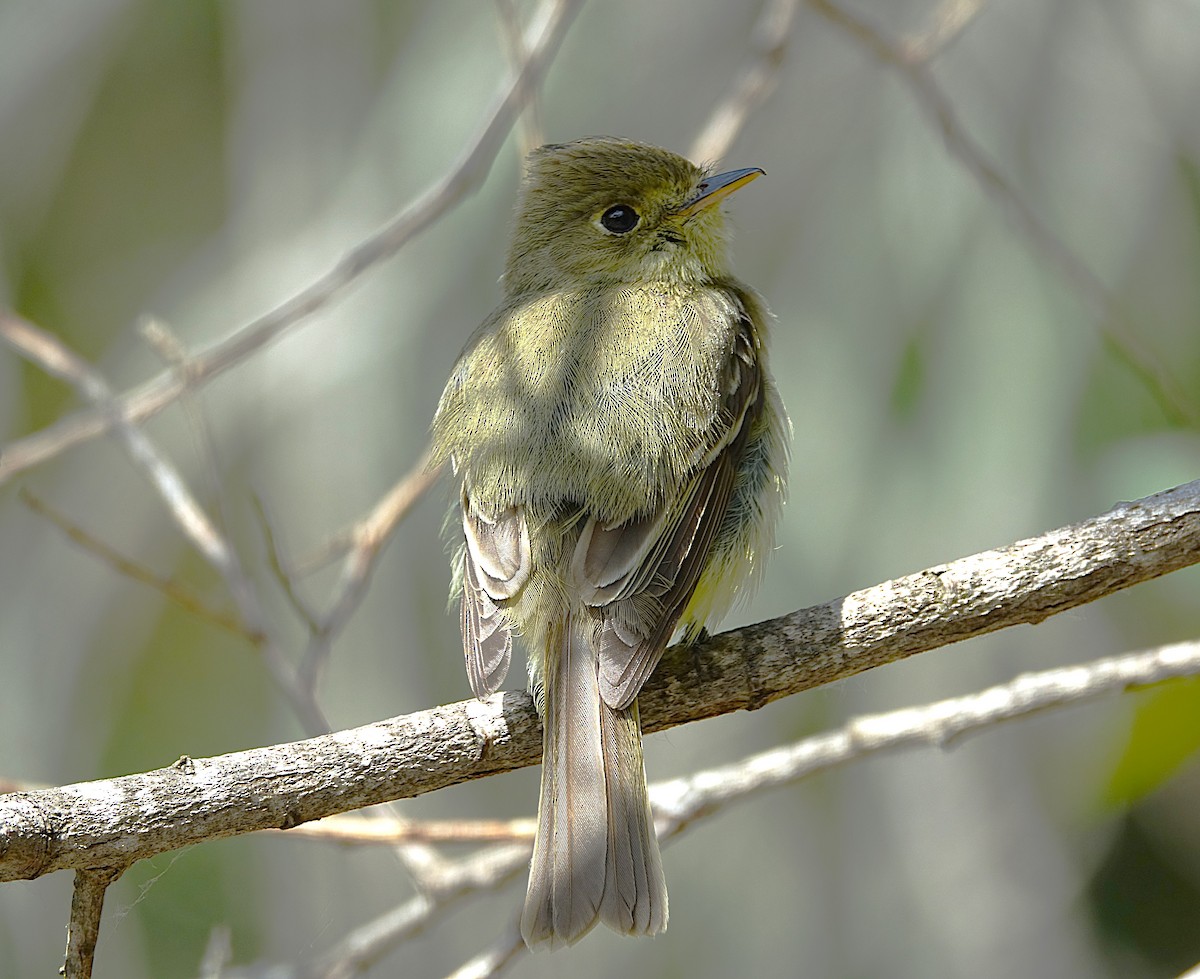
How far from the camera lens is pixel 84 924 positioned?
2.21 meters

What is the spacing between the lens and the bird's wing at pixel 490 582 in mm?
2933

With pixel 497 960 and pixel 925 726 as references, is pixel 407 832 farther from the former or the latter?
pixel 925 726

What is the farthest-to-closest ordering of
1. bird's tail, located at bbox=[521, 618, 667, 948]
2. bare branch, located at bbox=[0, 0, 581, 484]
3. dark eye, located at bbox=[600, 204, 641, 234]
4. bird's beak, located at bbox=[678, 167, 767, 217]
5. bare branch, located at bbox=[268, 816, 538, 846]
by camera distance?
dark eye, located at bbox=[600, 204, 641, 234] → bird's beak, located at bbox=[678, 167, 767, 217] → bare branch, located at bbox=[0, 0, 581, 484] → bare branch, located at bbox=[268, 816, 538, 846] → bird's tail, located at bbox=[521, 618, 667, 948]

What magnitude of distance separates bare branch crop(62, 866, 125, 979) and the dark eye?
2218 mm

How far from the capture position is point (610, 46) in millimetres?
5090

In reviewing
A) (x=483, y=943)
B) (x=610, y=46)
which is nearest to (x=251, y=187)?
(x=610, y=46)

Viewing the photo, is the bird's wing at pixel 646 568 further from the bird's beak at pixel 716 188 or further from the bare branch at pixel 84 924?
the bare branch at pixel 84 924

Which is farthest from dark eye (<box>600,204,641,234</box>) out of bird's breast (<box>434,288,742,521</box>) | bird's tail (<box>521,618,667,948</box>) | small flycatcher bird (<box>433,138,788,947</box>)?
bird's tail (<box>521,618,667,948</box>)

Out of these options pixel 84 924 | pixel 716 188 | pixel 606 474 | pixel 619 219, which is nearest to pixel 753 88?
pixel 716 188

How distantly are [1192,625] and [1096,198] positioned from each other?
4.61ft

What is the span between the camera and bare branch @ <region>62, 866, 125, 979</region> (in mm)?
2201

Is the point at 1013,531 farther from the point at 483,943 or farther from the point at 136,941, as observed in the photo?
the point at 136,941

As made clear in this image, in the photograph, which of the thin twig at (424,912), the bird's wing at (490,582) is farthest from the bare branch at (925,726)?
the bird's wing at (490,582)

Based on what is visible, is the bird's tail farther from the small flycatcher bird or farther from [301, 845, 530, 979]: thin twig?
[301, 845, 530, 979]: thin twig
